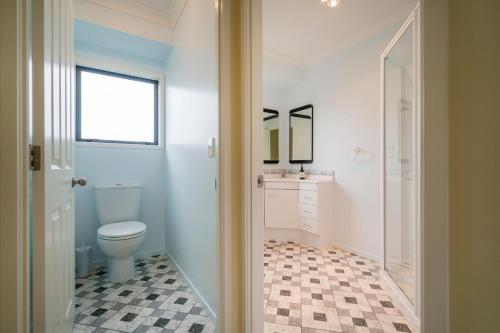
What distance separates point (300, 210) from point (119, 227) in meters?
2.17

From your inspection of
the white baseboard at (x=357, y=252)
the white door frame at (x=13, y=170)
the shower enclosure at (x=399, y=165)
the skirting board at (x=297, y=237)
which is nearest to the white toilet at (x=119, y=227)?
the white door frame at (x=13, y=170)

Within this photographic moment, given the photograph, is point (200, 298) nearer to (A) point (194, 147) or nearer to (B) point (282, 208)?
(A) point (194, 147)

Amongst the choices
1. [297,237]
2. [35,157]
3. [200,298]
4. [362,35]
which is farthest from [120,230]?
[362,35]

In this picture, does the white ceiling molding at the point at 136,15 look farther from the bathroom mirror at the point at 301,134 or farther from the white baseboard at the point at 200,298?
the white baseboard at the point at 200,298

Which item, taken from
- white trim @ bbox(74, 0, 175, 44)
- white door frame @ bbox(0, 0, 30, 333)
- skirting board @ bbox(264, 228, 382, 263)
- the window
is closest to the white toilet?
the window

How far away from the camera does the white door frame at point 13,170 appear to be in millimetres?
619

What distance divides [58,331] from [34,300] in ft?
1.23

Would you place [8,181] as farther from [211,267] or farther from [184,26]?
[184,26]

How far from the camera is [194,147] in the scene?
5.56ft

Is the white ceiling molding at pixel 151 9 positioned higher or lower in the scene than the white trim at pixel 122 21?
higher

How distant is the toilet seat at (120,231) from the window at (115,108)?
98 centimetres

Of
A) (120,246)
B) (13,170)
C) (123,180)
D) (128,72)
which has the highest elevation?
(128,72)

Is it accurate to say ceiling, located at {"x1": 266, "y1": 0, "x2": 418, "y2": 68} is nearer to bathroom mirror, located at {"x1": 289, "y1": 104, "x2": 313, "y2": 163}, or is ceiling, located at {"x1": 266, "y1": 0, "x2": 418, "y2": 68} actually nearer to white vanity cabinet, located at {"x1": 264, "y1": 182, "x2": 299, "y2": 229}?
bathroom mirror, located at {"x1": 289, "y1": 104, "x2": 313, "y2": 163}

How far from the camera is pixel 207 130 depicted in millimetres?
1435
